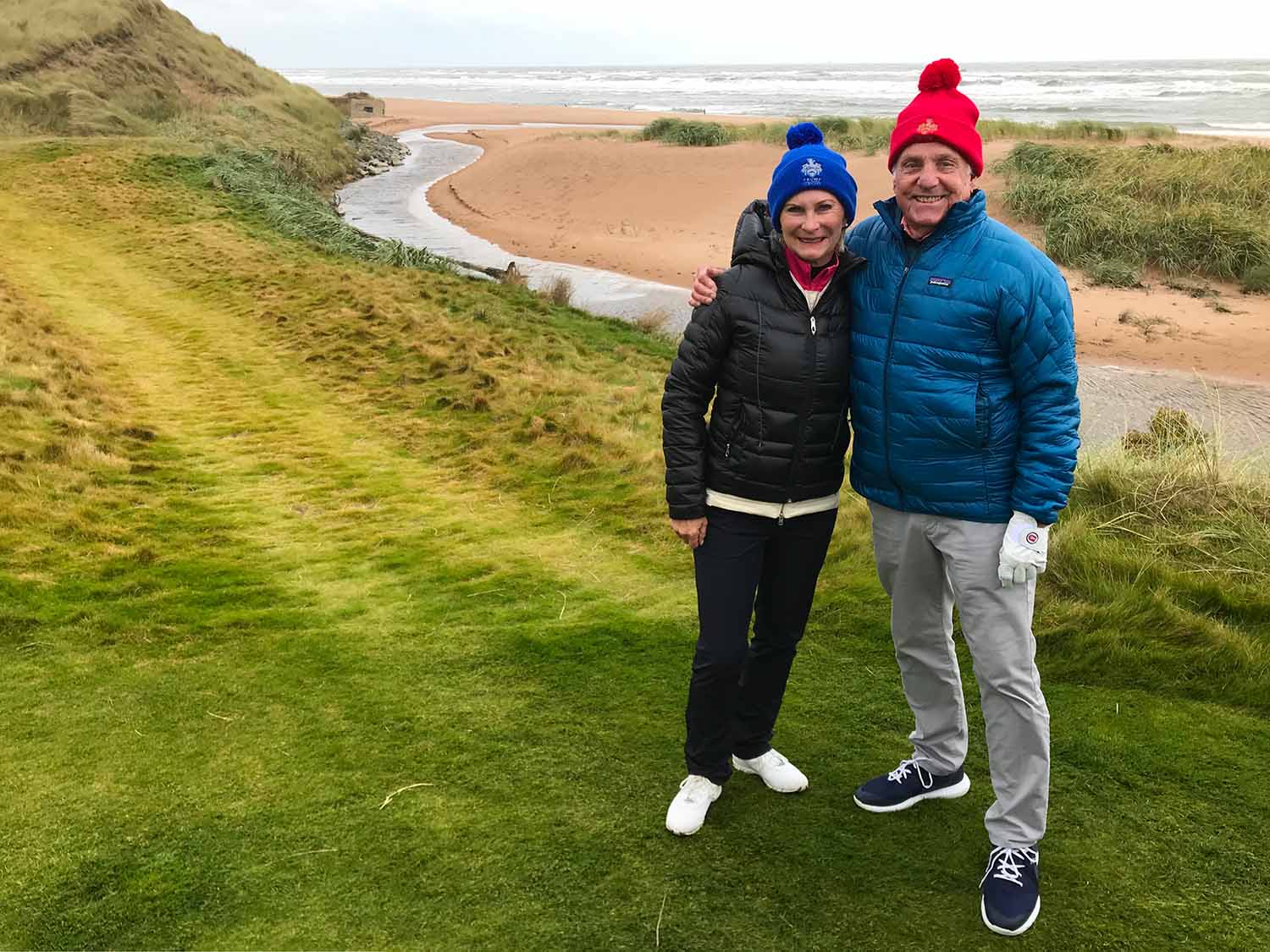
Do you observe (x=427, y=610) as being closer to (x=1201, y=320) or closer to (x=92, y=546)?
(x=92, y=546)

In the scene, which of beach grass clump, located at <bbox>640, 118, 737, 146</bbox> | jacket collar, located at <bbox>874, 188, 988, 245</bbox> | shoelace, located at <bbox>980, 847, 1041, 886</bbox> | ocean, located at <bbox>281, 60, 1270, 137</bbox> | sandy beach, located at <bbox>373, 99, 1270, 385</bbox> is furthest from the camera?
ocean, located at <bbox>281, 60, 1270, 137</bbox>

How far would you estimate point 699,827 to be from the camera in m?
3.03

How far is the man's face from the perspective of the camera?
256 centimetres

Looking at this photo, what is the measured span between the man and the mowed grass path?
0.45 meters

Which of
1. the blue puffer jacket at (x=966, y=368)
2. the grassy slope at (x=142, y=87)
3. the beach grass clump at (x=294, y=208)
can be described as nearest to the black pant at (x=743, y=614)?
the blue puffer jacket at (x=966, y=368)

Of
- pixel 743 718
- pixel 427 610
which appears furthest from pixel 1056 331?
pixel 427 610

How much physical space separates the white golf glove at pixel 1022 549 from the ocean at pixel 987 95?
37688mm

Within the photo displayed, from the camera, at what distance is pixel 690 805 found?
3.03 m

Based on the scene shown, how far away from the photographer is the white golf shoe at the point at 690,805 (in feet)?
9.83

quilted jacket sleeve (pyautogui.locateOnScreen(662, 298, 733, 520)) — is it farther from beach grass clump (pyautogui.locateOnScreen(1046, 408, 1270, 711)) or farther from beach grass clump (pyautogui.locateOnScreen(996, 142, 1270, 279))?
beach grass clump (pyautogui.locateOnScreen(996, 142, 1270, 279))

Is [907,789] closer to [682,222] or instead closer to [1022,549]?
[1022,549]

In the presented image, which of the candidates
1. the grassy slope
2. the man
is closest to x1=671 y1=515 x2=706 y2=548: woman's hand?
the man

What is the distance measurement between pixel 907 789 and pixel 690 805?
0.69 metres

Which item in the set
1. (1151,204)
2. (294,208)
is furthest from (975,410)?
(1151,204)
